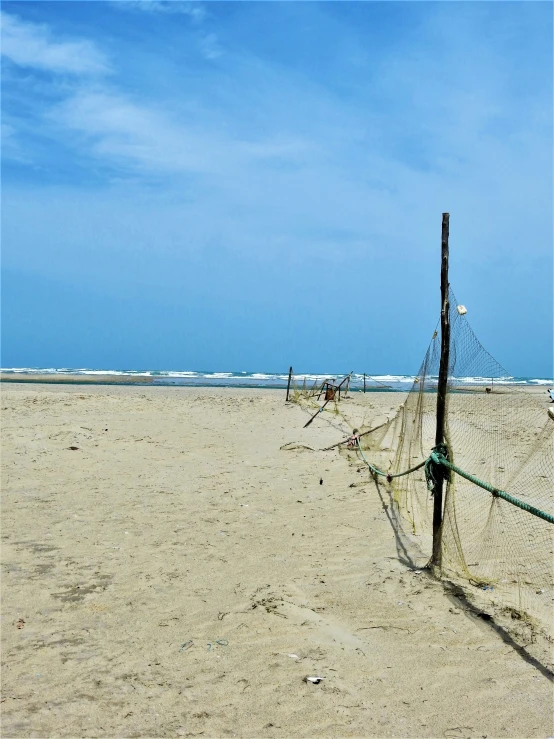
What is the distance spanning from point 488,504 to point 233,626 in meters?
4.19

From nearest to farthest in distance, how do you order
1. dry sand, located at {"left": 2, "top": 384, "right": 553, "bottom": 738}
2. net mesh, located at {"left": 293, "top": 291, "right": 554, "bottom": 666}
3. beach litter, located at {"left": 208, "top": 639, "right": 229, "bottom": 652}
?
1. dry sand, located at {"left": 2, "top": 384, "right": 553, "bottom": 738}
2. beach litter, located at {"left": 208, "top": 639, "right": 229, "bottom": 652}
3. net mesh, located at {"left": 293, "top": 291, "right": 554, "bottom": 666}

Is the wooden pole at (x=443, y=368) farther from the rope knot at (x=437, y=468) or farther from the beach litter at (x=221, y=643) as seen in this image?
the beach litter at (x=221, y=643)

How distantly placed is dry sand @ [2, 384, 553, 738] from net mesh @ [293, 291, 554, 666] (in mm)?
281

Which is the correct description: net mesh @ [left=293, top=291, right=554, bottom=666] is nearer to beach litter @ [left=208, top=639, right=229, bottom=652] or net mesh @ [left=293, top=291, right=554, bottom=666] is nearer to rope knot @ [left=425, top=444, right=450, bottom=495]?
rope knot @ [left=425, top=444, right=450, bottom=495]

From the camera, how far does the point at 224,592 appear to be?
4887 mm

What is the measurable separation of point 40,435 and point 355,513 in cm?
689

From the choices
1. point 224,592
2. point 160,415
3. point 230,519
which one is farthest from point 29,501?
point 160,415

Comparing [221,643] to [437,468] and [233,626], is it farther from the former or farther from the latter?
[437,468]

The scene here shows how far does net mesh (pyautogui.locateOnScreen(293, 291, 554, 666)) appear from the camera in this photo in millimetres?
4594

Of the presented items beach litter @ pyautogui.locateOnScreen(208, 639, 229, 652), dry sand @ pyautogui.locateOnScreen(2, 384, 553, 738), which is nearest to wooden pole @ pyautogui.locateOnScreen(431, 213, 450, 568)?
dry sand @ pyautogui.locateOnScreen(2, 384, 553, 738)

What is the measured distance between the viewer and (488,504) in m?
7.29

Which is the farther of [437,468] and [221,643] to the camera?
[437,468]

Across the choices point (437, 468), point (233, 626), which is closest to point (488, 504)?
point (437, 468)

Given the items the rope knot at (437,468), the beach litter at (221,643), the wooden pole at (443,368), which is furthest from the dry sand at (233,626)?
the rope knot at (437,468)
